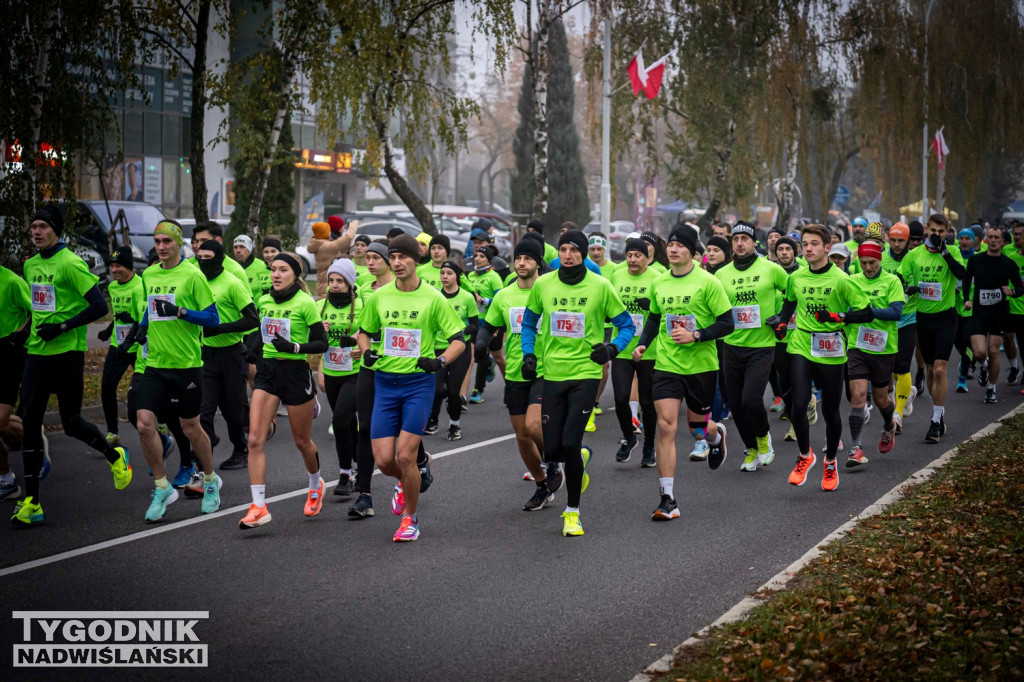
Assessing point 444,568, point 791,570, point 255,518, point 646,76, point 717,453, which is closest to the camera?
point 791,570

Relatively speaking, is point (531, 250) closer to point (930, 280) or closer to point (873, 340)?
point (873, 340)

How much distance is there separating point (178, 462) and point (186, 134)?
34863 millimetres

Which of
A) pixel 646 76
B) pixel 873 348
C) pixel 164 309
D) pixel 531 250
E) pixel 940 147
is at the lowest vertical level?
pixel 873 348

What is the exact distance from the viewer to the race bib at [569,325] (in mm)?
8141

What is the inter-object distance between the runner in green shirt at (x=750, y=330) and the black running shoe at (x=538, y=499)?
6.94 feet

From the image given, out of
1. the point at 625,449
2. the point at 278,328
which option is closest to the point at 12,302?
the point at 278,328

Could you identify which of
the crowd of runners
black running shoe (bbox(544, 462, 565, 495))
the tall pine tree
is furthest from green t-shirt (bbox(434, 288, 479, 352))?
the tall pine tree

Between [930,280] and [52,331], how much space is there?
8.96 meters

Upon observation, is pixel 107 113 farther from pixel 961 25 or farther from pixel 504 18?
pixel 961 25

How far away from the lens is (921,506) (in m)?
8.24

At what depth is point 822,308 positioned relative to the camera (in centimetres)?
970

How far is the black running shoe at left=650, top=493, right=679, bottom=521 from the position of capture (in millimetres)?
8430

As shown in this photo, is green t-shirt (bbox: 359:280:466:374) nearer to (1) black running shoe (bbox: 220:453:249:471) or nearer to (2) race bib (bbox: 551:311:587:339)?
(2) race bib (bbox: 551:311:587:339)

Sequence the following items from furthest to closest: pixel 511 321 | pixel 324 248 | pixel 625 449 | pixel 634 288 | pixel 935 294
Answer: pixel 324 248 → pixel 935 294 → pixel 634 288 → pixel 625 449 → pixel 511 321
